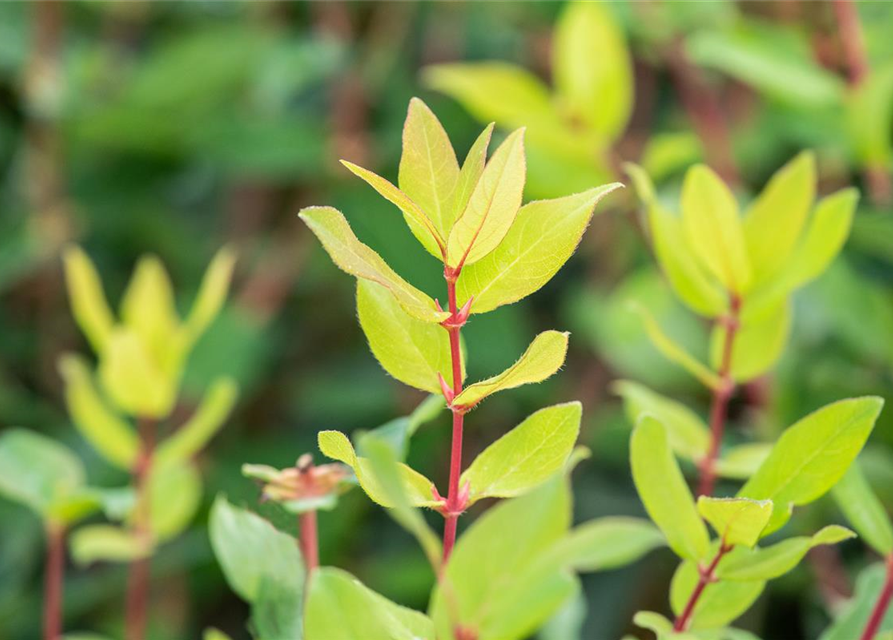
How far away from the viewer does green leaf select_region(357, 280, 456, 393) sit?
206 millimetres

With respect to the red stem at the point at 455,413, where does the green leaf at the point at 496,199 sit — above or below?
above

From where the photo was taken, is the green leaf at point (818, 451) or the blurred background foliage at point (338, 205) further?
the blurred background foliage at point (338, 205)

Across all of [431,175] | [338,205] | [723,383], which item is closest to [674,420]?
[723,383]

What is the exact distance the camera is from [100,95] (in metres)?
0.78

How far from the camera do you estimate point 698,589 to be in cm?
22

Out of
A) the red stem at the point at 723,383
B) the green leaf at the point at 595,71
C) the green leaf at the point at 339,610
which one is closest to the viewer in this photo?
the green leaf at the point at 339,610

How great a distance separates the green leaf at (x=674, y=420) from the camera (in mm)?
277

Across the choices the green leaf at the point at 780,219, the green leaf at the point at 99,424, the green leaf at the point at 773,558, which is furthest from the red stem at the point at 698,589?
the green leaf at the point at 99,424

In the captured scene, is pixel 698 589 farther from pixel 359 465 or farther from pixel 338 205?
pixel 338 205

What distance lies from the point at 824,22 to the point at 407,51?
308 mm

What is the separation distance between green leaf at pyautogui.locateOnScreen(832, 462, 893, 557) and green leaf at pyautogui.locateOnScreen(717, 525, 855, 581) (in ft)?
0.10

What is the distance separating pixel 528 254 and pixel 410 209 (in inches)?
1.0

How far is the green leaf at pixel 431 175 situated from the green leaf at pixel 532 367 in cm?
3

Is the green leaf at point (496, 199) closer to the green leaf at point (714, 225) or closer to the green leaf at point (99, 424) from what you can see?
the green leaf at point (714, 225)
